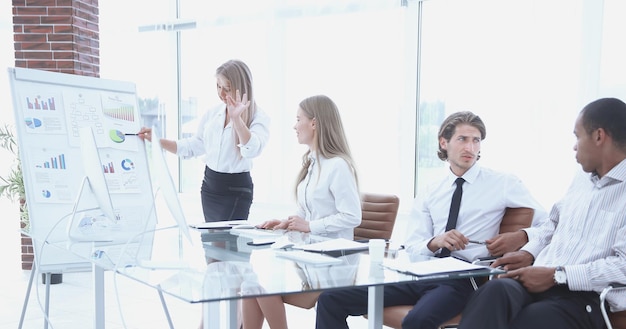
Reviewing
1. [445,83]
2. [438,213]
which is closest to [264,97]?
[445,83]

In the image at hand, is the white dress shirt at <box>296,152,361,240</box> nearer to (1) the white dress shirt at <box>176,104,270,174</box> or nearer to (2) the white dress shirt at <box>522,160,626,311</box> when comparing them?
(1) the white dress shirt at <box>176,104,270,174</box>

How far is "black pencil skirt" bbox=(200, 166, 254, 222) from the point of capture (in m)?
3.75

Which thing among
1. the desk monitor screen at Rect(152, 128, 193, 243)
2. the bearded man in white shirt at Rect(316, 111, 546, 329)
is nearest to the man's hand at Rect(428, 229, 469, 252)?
the bearded man in white shirt at Rect(316, 111, 546, 329)

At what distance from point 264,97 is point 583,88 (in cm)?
260

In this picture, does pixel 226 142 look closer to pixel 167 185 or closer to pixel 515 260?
pixel 167 185

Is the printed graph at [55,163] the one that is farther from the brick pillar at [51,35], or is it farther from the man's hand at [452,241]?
the brick pillar at [51,35]

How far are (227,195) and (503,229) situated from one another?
1.69m

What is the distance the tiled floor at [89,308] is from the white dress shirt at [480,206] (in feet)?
4.84

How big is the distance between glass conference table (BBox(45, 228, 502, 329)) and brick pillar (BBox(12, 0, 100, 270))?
3211mm

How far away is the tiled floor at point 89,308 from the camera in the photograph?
4.02m

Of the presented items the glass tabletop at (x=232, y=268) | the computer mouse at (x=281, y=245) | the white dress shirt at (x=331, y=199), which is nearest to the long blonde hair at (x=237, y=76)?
the white dress shirt at (x=331, y=199)

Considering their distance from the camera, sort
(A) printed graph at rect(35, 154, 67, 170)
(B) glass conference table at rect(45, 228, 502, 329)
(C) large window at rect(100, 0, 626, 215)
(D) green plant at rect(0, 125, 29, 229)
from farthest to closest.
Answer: (D) green plant at rect(0, 125, 29, 229)
(C) large window at rect(100, 0, 626, 215)
(A) printed graph at rect(35, 154, 67, 170)
(B) glass conference table at rect(45, 228, 502, 329)

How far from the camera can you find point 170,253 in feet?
7.82

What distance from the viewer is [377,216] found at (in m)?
3.31
